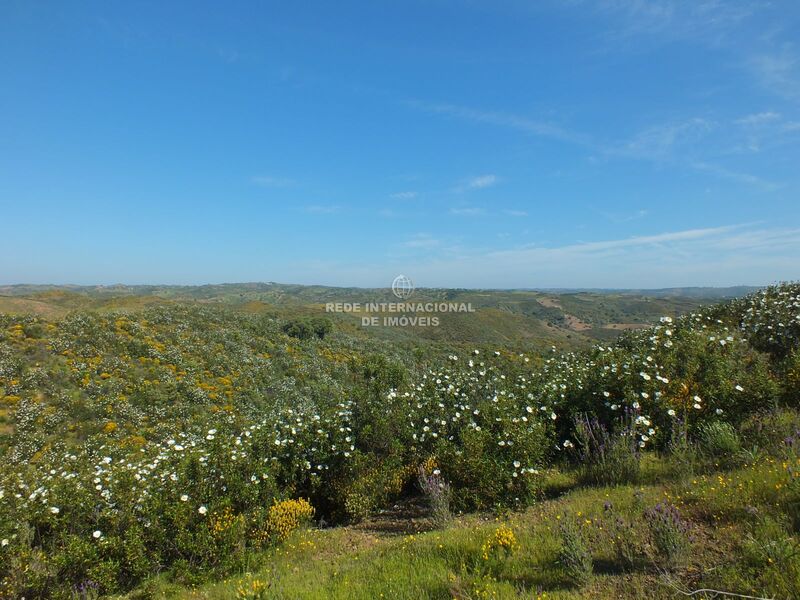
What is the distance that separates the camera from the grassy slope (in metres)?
2.69

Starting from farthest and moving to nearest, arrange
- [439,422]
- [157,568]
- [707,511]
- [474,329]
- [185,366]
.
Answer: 1. [474,329]
2. [185,366]
3. [439,422]
4. [157,568]
5. [707,511]

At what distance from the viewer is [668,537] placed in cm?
284

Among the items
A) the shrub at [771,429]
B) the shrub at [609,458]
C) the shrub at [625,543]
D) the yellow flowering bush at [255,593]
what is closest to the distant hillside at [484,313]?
the shrub at [771,429]

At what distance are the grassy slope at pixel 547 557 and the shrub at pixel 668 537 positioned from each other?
0.09m

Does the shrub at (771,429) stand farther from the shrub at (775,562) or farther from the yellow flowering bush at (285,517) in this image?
the yellow flowering bush at (285,517)

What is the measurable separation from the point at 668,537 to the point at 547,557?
95 centimetres

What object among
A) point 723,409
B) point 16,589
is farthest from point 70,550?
point 723,409

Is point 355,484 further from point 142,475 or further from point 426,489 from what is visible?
point 142,475

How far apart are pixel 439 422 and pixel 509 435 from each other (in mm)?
1137

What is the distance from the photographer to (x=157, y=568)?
409 centimetres

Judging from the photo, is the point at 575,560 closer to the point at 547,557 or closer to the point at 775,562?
the point at 547,557

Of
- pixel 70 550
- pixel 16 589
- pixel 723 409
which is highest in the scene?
pixel 723 409

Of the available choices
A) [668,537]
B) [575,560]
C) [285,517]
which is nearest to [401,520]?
[285,517]

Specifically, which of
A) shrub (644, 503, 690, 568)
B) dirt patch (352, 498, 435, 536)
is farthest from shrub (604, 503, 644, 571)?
dirt patch (352, 498, 435, 536)
